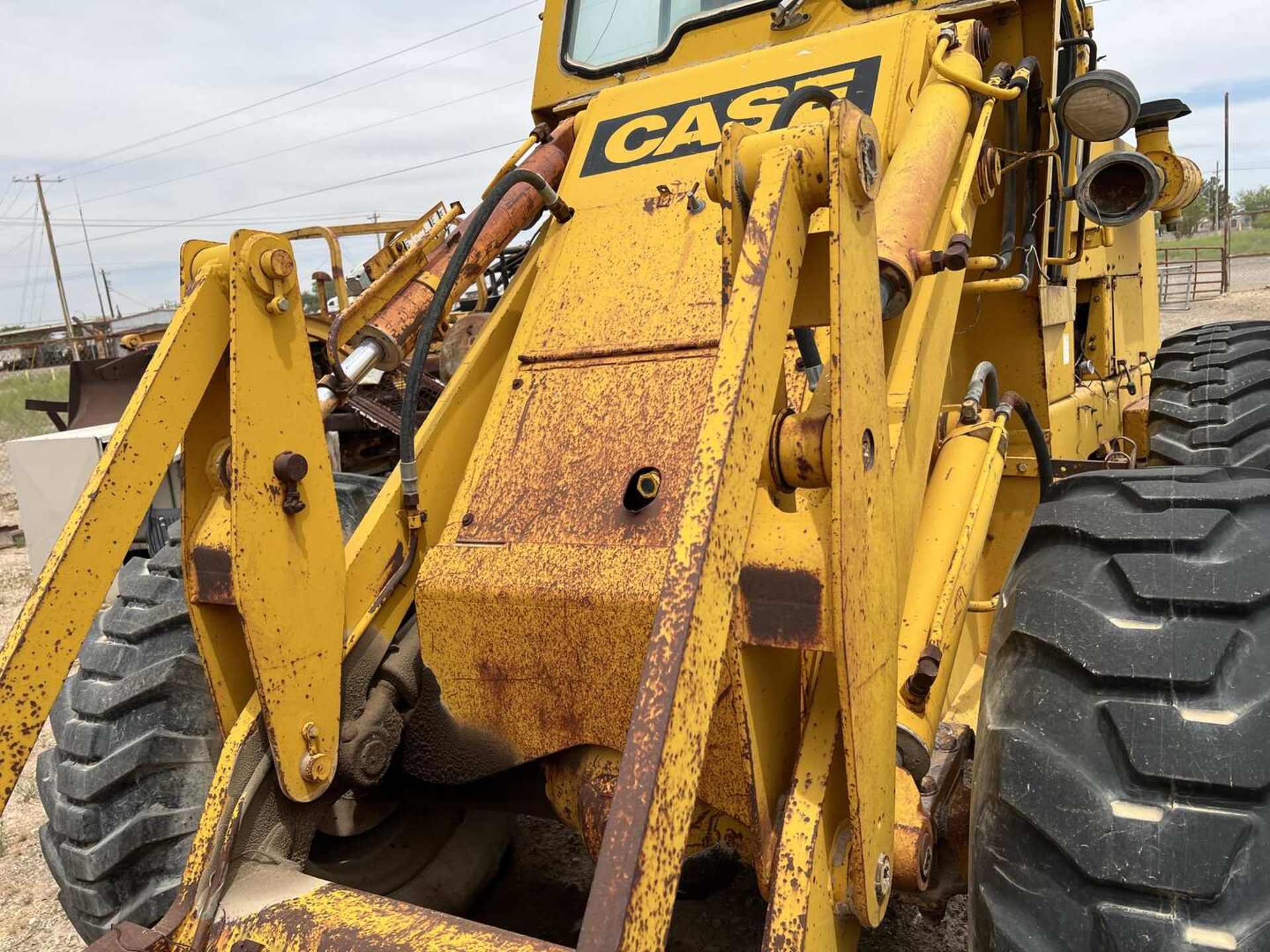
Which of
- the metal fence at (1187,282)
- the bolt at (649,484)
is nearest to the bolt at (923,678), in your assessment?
the bolt at (649,484)

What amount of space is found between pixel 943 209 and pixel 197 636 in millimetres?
1993

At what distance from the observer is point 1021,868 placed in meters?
1.68

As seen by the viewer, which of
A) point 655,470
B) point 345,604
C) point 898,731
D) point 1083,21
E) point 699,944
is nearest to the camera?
point 898,731

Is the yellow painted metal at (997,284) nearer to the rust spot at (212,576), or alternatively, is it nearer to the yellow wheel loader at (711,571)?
the yellow wheel loader at (711,571)

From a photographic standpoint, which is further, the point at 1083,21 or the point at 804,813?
the point at 1083,21

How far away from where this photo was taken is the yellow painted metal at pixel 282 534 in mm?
2111

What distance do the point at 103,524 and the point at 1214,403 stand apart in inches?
134

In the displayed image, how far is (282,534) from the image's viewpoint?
7.27 feet

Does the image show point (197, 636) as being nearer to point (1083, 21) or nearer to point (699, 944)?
point (699, 944)

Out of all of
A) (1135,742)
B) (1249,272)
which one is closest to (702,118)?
(1135,742)

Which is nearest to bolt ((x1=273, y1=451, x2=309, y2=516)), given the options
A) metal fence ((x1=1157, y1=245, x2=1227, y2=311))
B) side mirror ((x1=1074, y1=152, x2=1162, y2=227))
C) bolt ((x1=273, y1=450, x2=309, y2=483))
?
bolt ((x1=273, y1=450, x2=309, y2=483))

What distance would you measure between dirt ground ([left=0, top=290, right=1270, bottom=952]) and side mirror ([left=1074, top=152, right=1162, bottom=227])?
215 centimetres

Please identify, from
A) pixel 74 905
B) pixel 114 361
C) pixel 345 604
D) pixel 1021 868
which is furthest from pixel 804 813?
pixel 114 361

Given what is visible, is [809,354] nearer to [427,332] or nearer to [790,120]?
[790,120]
